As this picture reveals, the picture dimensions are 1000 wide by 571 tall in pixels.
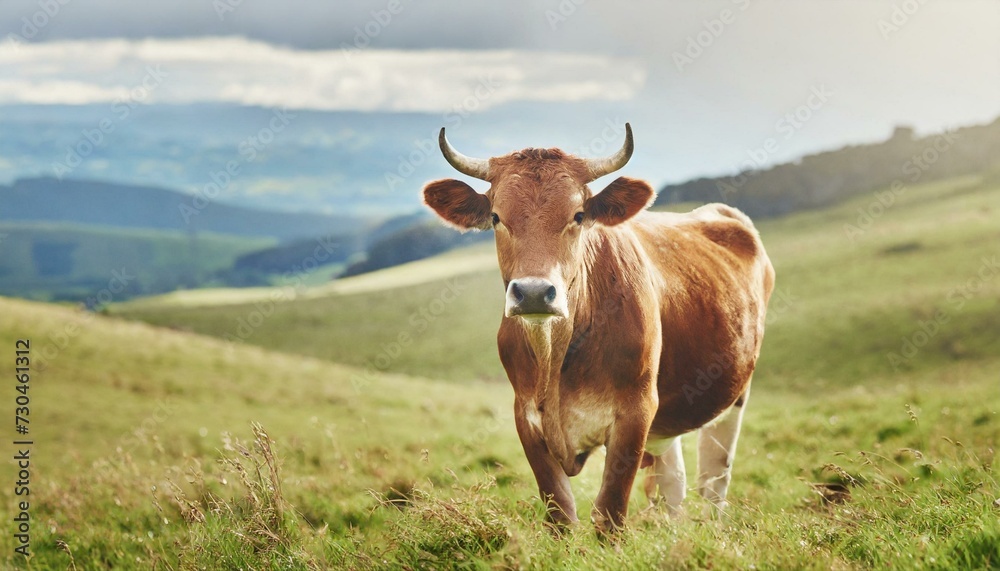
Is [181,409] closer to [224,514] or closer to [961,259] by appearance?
[224,514]

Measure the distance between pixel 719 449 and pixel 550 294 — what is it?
437cm

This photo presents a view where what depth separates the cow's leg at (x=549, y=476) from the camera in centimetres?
585

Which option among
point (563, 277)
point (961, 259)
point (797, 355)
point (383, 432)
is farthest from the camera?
point (961, 259)

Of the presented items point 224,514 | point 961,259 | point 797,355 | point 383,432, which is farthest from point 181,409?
point 961,259

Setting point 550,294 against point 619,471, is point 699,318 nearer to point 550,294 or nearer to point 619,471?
point 619,471

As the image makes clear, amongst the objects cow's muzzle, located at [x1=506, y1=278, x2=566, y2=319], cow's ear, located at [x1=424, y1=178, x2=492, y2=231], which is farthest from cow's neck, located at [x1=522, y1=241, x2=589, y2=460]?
cow's ear, located at [x1=424, y1=178, x2=492, y2=231]

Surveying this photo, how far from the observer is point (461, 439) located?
13.5m

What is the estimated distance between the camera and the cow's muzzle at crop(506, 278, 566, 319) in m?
5.07

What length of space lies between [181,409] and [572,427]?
17.9m

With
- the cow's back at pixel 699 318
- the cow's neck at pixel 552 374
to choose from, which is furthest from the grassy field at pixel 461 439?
the cow's back at pixel 699 318

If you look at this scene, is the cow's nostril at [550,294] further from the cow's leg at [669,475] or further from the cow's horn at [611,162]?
the cow's leg at [669,475]

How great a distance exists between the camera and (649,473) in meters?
7.71

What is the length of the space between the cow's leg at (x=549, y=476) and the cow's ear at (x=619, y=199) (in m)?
1.65

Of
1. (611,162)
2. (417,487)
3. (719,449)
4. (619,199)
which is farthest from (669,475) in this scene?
(611,162)
